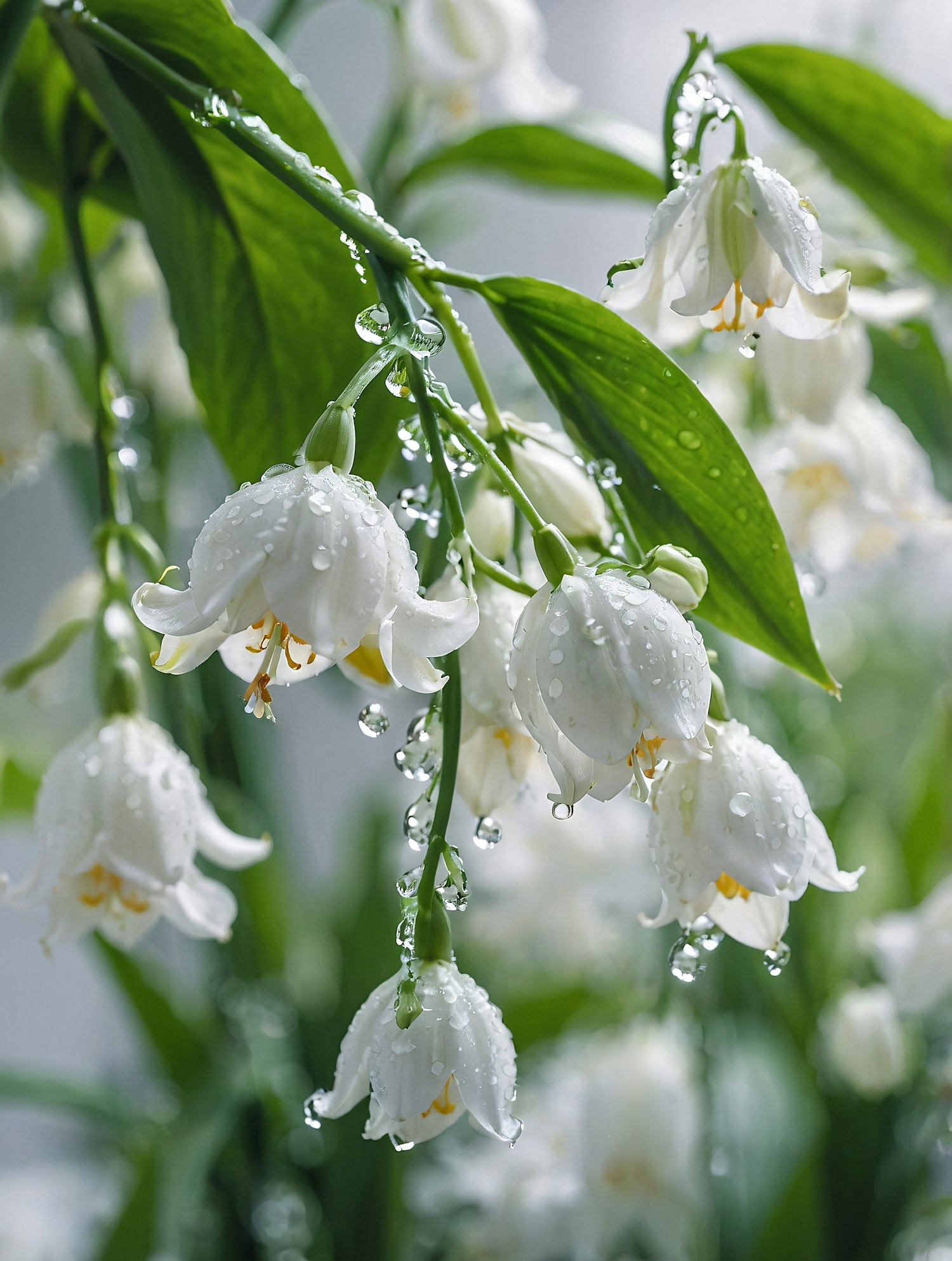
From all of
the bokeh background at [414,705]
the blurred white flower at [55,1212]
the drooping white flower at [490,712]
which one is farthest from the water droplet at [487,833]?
the blurred white flower at [55,1212]

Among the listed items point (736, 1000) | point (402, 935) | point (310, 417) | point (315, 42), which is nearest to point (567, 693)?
point (402, 935)

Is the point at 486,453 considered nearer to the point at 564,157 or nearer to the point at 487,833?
the point at 487,833

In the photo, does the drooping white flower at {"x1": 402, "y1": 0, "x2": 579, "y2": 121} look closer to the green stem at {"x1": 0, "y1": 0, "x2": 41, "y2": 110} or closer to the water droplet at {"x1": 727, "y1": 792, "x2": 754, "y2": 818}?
the green stem at {"x1": 0, "y1": 0, "x2": 41, "y2": 110}

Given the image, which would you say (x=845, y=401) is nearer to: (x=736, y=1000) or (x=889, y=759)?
(x=736, y=1000)

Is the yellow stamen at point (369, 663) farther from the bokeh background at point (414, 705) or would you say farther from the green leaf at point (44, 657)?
the bokeh background at point (414, 705)

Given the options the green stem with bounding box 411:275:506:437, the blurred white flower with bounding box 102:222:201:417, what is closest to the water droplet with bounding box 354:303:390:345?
the green stem with bounding box 411:275:506:437

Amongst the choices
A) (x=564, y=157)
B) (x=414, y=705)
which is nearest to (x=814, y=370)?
(x=564, y=157)
